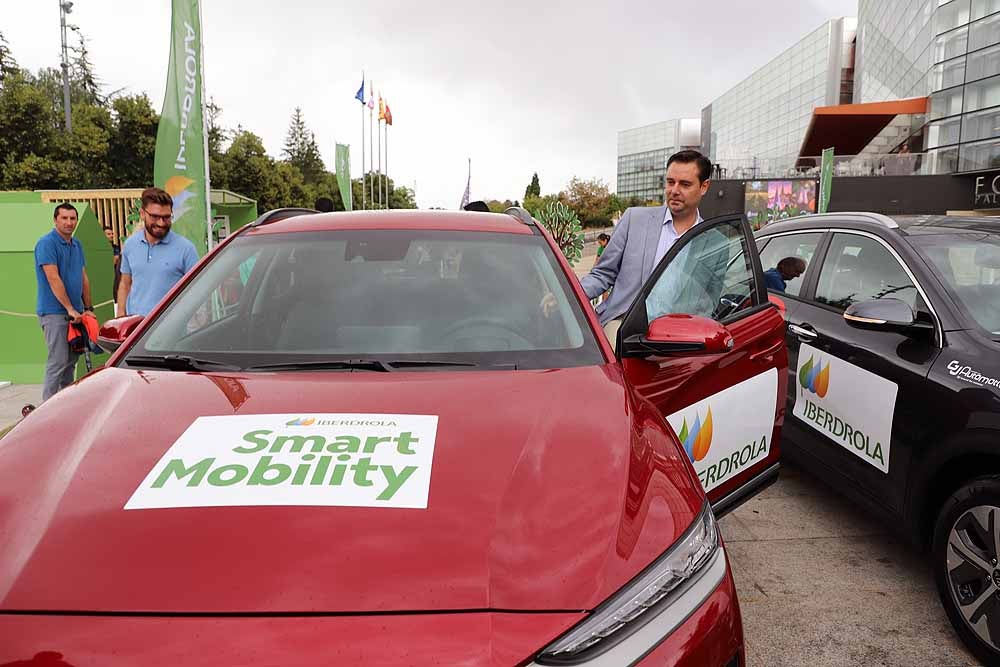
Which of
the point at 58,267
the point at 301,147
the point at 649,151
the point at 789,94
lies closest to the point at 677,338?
the point at 58,267

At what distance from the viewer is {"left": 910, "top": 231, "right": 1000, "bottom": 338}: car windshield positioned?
10.1 feet

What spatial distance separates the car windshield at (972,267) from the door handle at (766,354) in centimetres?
77

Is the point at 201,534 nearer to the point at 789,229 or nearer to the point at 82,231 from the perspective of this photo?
the point at 789,229

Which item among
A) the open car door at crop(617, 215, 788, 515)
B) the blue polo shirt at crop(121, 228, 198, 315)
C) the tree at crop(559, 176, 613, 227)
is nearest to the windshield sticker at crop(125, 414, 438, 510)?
the open car door at crop(617, 215, 788, 515)

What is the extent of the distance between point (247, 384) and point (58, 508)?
0.60 m

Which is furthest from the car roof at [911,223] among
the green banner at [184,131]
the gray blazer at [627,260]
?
the green banner at [184,131]

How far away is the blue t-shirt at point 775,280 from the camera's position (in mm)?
4627

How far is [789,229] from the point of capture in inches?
190

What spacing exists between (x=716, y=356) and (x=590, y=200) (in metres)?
67.3

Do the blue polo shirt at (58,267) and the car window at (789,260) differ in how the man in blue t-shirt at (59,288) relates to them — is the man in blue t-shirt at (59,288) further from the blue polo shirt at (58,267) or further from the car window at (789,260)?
the car window at (789,260)

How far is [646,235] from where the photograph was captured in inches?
150

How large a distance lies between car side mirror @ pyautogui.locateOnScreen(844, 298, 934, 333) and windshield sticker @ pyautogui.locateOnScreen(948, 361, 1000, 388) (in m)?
0.24

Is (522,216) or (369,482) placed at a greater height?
(522,216)

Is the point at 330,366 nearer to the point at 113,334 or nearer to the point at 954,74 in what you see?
the point at 113,334
